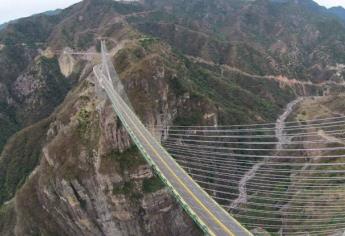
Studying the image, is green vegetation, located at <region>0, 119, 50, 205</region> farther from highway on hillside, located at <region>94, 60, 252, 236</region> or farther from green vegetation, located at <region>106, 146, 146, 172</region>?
green vegetation, located at <region>106, 146, 146, 172</region>

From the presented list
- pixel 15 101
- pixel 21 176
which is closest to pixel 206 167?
pixel 21 176

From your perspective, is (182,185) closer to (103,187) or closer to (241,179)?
(103,187)

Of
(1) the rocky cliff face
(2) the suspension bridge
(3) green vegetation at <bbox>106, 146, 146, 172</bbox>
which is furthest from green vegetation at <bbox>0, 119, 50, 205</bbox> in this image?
(3) green vegetation at <bbox>106, 146, 146, 172</bbox>

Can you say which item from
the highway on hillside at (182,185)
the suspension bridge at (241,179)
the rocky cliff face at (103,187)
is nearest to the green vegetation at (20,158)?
the suspension bridge at (241,179)

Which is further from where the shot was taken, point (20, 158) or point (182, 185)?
point (20, 158)

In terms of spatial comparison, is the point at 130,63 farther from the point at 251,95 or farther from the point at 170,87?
the point at 251,95

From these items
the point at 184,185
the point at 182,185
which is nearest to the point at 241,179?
the point at 184,185

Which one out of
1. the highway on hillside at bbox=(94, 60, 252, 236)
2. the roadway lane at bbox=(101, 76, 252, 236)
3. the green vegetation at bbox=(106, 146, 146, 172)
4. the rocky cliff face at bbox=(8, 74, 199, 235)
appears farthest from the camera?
the green vegetation at bbox=(106, 146, 146, 172)
